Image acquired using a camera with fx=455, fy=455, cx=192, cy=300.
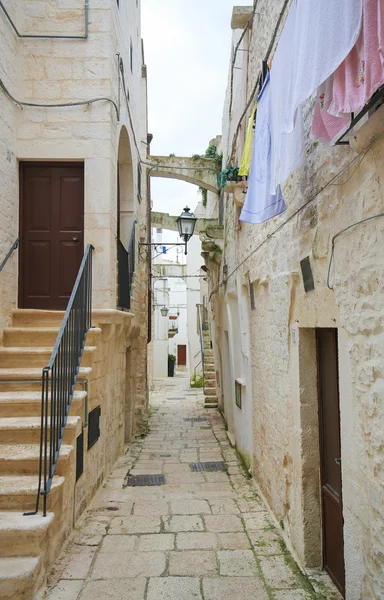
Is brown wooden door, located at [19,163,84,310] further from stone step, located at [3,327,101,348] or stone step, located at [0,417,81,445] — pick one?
stone step, located at [0,417,81,445]

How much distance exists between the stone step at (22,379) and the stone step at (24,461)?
851mm

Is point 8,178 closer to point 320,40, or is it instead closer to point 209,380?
point 320,40

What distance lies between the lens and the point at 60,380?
12.1ft

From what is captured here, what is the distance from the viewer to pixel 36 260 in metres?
6.14

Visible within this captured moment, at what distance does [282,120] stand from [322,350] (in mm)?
1831

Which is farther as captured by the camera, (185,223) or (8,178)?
(185,223)

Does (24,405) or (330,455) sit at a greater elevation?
(24,405)

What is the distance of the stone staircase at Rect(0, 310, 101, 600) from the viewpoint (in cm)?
295

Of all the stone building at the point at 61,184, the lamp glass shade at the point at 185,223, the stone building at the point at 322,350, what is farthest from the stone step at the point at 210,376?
the stone building at the point at 322,350

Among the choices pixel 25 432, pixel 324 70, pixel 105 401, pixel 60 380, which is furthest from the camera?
pixel 105 401

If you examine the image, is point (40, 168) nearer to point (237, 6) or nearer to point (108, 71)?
point (108, 71)

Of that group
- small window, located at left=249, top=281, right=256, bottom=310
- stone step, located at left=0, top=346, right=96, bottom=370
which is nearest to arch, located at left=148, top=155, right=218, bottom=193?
small window, located at left=249, top=281, right=256, bottom=310

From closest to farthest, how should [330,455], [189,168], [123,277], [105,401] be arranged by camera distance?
[330,455] < [105,401] < [123,277] < [189,168]

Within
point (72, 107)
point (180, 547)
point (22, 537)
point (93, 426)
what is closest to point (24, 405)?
point (93, 426)
